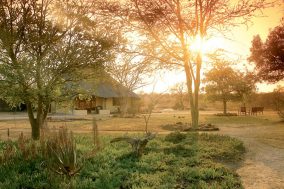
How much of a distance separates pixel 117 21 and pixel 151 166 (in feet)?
29.5

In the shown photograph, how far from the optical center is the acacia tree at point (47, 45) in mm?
15492

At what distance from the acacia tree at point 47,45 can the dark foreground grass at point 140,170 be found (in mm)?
3473

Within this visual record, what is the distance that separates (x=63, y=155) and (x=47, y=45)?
8972mm

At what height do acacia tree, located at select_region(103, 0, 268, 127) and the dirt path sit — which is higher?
acacia tree, located at select_region(103, 0, 268, 127)

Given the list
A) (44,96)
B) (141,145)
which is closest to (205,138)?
(141,145)

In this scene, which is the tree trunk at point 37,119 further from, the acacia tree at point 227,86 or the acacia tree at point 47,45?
the acacia tree at point 227,86

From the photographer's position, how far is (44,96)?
1559 cm

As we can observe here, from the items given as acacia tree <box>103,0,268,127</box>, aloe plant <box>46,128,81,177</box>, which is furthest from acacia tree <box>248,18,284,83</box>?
aloe plant <box>46,128,81,177</box>

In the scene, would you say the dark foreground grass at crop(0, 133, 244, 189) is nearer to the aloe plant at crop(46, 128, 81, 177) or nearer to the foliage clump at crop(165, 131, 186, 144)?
the aloe plant at crop(46, 128, 81, 177)

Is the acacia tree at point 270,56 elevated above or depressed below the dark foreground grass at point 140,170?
above

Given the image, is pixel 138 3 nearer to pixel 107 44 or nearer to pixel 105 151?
pixel 107 44

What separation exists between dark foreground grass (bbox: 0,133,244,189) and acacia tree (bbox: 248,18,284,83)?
16624 millimetres

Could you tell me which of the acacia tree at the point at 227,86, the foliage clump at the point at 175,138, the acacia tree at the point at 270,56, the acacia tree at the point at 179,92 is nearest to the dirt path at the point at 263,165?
the foliage clump at the point at 175,138

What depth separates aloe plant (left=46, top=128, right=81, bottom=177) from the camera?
8414 mm
